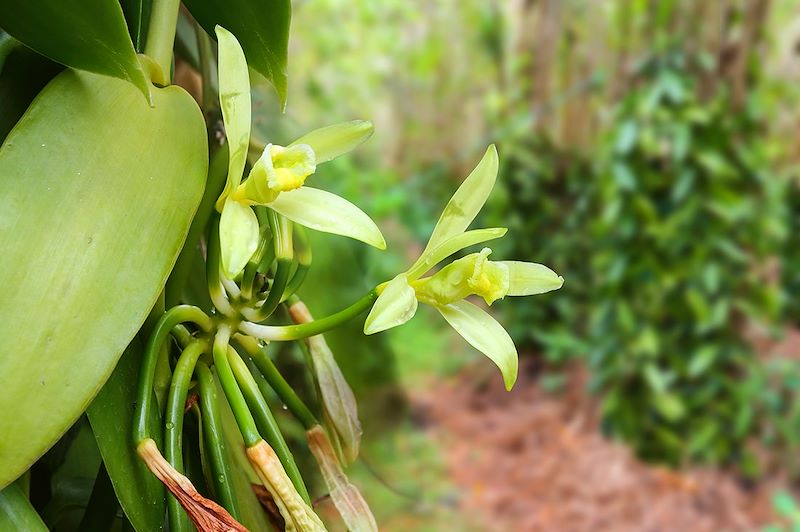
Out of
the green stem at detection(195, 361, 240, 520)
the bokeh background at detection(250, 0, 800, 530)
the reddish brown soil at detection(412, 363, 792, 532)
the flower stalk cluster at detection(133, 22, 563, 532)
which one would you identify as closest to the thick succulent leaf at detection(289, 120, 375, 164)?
the flower stalk cluster at detection(133, 22, 563, 532)

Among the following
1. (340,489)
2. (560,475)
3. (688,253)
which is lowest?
(560,475)

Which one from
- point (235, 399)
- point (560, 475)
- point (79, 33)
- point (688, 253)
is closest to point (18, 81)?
point (79, 33)

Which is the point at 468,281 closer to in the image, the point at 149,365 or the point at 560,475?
the point at 149,365

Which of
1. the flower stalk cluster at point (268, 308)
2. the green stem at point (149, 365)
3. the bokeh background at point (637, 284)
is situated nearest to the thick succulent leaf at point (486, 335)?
the flower stalk cluster at point (268, 308)

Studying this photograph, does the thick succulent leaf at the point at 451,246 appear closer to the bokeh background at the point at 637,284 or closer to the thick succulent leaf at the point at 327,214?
the thick succulent leaf at the point at 327,214

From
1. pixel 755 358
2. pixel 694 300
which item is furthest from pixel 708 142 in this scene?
pixel 755 358

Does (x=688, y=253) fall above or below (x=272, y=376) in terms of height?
below

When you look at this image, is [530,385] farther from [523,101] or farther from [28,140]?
[28,140]
